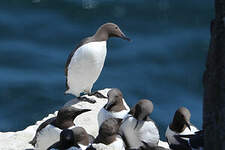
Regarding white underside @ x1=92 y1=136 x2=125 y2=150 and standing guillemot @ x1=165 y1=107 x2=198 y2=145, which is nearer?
white underside @ x1=92 y1=136 x2=125 y2=150

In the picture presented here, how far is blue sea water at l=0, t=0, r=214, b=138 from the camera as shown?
1564 cm

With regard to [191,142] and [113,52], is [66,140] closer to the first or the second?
[191,142]

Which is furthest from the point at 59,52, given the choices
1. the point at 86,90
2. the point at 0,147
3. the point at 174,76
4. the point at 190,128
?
the point at 190,128

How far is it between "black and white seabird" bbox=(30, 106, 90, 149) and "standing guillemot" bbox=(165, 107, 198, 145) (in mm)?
1142

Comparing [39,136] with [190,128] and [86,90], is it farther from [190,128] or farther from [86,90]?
[86,90]

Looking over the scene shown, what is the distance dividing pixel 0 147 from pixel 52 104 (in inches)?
182

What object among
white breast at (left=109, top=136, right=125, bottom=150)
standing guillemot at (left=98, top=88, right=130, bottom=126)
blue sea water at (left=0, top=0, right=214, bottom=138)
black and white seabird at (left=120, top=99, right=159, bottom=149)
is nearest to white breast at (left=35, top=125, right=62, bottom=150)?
standing guillemot at (left=98, top=88, right=130, bottom=126)

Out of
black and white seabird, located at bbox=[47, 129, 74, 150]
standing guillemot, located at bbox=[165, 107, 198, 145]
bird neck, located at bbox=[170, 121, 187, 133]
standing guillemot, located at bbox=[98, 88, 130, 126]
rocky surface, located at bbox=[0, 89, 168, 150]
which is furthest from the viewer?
rocky surface, located at bbox=[0, 89, 168, 150]

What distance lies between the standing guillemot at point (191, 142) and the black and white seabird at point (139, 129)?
1.01 feet

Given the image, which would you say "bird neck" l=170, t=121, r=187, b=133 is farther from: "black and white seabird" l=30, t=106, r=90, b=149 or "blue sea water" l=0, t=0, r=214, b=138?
"blue sea water" l=0, t=0, r=214, b=138

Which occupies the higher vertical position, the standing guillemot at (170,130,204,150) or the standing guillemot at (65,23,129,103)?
the standing guillemot at (65,23,129,103)

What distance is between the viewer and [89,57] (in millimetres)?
11891

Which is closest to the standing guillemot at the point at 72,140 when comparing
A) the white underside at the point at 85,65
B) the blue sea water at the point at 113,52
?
the white underside at the point at 85,65

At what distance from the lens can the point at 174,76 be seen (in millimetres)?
16344
